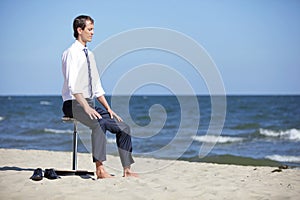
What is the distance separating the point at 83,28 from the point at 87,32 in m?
0.06

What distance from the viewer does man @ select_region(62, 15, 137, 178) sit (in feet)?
15.1

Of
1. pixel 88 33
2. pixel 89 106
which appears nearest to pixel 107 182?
pixel 89 106

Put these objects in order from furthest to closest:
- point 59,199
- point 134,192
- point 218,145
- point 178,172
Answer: point 218,145
point 178,172
point 134,192
point 59,199

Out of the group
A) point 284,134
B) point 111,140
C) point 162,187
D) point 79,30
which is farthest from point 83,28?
point 284,134

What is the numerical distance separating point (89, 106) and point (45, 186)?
931mm

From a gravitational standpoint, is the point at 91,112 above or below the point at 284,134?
above

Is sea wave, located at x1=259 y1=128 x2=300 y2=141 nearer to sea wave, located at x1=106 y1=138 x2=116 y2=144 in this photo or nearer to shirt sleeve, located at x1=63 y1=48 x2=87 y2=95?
sea wave, located at x1=106 y1=138 x2=116 y2=144

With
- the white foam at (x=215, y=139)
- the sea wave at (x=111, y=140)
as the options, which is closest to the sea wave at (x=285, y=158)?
the white foam at (x=215, y=139)

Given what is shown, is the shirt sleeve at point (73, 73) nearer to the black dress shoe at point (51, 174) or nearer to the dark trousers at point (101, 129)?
the dark trousers at point (101, 129)

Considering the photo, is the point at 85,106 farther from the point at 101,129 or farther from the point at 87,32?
the point at 87,32

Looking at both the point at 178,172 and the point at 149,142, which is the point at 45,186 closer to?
the point at 178,172

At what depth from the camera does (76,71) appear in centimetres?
462

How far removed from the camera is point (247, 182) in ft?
16.4

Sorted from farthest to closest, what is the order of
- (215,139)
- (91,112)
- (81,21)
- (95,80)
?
(215,139)
(95,80)
(81,21)
(91,112)
